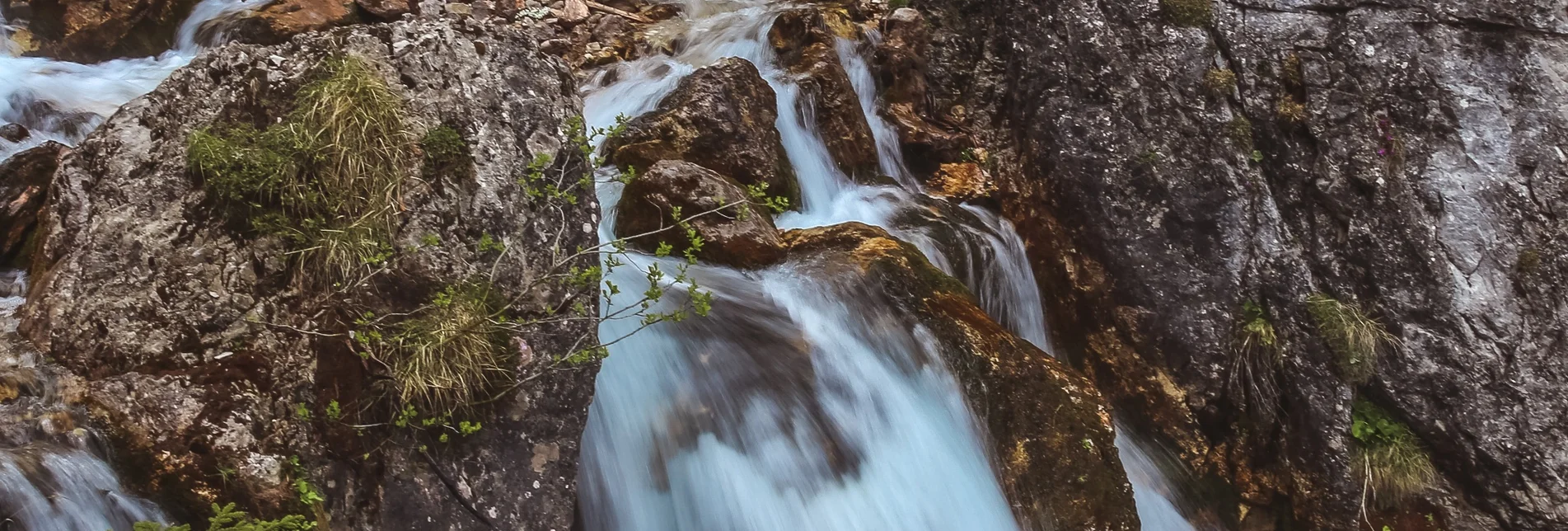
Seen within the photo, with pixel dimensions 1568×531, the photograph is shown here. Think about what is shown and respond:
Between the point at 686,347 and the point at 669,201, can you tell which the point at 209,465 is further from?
the point at 669,201

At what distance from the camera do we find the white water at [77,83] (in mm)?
6148

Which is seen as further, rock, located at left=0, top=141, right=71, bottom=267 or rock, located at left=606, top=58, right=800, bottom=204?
rock, located at left=606, top=58, right=800, bottom=204

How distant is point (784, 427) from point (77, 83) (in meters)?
6.96

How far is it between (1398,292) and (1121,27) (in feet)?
8.84

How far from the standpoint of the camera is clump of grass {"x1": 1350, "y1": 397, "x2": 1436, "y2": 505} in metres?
5.05

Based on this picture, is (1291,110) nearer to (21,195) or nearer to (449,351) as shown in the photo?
(449,351)

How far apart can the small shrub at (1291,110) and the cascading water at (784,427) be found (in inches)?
103

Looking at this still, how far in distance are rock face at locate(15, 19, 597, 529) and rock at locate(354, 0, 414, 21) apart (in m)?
4.79

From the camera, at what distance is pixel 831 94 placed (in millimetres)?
7703

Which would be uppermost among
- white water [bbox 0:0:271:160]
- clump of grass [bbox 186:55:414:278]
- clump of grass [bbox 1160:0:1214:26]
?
clump of grass [bbox 186:55:414:278]

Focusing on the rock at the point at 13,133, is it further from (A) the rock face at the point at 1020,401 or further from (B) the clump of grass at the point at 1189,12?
(B) the clump of grass at the point at 1189,12

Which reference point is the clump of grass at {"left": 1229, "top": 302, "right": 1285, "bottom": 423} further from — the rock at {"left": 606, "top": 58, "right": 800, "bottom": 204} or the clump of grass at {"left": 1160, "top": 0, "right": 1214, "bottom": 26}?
the rock at {"left": 606, "top": 58, "right": 800, "bottom": 204}

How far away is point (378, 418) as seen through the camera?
3271mm

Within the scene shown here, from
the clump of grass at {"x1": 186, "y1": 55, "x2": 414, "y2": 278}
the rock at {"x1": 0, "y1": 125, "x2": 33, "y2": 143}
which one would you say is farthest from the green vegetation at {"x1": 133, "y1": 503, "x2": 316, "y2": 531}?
the rock at {"x1": 0, "y1": 125, "x2": 33, "y2": 143}
